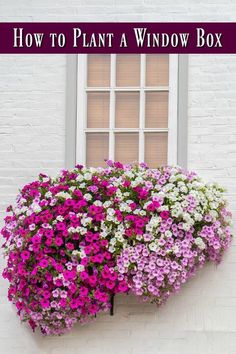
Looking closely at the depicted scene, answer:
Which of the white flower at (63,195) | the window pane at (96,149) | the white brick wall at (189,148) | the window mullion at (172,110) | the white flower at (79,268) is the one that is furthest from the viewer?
the window pane at (96,149)

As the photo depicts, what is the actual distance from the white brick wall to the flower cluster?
262 millimetres

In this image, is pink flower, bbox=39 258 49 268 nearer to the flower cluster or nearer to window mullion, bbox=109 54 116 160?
the flower cluster

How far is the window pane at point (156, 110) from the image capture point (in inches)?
255

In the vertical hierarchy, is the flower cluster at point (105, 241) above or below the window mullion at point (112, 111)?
below

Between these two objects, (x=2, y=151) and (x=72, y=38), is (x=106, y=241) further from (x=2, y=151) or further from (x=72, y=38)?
(x=72, y=38)

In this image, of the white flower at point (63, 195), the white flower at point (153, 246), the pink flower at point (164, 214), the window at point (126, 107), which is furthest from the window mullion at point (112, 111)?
the white flower at point (153, 246)

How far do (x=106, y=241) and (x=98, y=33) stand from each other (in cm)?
168

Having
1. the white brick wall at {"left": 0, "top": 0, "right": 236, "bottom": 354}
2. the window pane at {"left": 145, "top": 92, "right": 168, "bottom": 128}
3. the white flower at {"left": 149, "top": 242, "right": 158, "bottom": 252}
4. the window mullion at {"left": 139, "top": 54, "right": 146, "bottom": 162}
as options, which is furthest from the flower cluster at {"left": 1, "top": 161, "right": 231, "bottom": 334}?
the window pane at {"left": 145, "top": 92, "right": 168, "bottom": 128}

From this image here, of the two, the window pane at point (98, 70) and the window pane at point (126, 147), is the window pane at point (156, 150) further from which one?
the window pane at point (98, 70)

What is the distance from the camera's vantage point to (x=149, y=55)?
655cm

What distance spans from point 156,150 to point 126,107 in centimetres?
40

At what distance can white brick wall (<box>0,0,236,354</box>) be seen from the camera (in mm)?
6199
